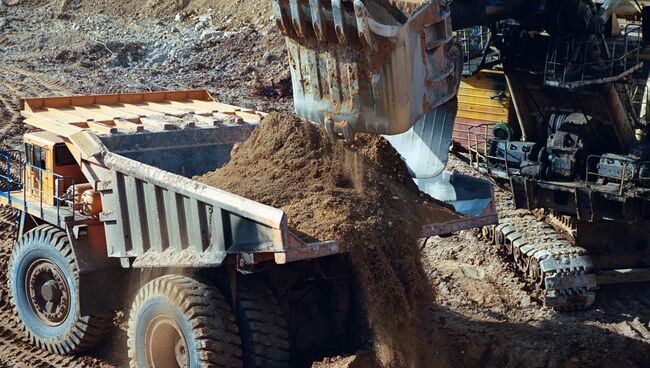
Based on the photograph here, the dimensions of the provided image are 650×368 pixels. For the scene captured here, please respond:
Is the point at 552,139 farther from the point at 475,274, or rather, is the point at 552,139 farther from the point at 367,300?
the point at 367,300

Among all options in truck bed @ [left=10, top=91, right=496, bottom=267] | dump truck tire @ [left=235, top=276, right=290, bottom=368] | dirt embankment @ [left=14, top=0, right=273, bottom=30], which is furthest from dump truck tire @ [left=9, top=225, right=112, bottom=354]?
dirt embankment @ [left=14, top=0, right=273, bottom=30]

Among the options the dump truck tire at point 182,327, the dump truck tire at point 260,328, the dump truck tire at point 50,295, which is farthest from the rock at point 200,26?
the dump truck tire at point 260,328

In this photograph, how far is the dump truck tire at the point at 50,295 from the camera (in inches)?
366

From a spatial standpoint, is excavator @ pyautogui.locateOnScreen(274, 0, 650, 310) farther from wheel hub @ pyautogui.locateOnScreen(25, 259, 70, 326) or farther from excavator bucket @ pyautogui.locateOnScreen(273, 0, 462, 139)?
wheel hub @ pyautogui.locateOnScreen(25, 259, 70, 326)

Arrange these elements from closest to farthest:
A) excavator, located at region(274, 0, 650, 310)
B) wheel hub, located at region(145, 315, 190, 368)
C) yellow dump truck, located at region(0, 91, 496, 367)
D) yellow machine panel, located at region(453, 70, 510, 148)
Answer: yellow dump truck, located at region(0, 91, 496, 367) < wheel hub, located at region(145, 315, 190, 368) < excavator, located at region(274, 0, 650, 310) < yellow machine panel, located at region(453, 70, 510, 148)

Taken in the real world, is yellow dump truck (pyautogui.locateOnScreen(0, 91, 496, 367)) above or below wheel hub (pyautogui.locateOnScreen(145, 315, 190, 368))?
above

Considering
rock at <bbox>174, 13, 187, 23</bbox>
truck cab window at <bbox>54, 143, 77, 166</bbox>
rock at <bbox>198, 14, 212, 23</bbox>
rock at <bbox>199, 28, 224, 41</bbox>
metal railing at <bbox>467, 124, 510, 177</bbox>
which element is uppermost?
rock at <bbox>174, 13, 187, 23</bbox>

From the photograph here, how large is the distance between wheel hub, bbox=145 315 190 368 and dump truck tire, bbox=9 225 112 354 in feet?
4.05

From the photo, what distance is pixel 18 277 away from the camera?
992 cm

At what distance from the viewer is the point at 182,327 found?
772 cm

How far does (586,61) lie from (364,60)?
4006 millimetres

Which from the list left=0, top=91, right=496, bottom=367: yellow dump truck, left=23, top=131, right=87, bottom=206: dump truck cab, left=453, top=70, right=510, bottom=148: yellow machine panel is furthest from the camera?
left=453, top=70, right=510, bottom=148: yellow machine panel

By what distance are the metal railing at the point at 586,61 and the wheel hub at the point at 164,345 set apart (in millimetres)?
5086

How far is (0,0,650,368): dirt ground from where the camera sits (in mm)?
9484
